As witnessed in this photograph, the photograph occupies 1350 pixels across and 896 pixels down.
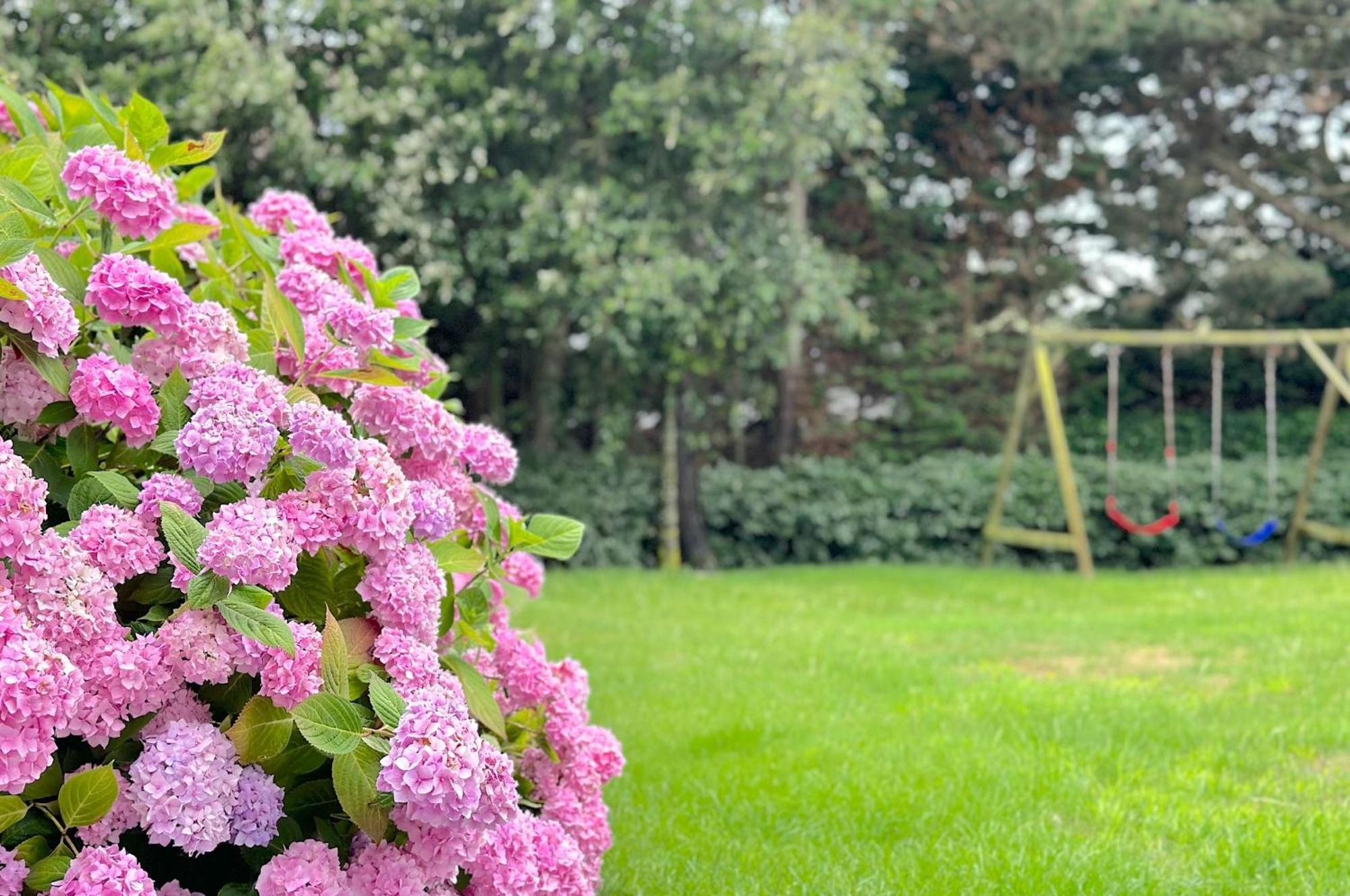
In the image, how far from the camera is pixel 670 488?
35.2 ft

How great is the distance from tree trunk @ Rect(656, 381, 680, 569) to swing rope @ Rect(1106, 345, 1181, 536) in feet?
11.3

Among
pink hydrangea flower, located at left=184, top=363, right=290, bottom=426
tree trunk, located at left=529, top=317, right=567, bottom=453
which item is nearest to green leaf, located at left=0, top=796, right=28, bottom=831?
pink hydrangea flower, located at left=184, top=363, right=290, bottom=426

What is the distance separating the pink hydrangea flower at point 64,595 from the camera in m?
1.53

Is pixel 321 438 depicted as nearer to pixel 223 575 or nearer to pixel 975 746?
pixel 223 575

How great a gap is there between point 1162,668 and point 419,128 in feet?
19.8

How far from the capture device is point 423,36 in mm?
9328

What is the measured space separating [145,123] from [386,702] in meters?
1.09

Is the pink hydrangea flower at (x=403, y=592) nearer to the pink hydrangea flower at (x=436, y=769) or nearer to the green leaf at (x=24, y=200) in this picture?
the pink hydrangea flower at (x=436, y=769)

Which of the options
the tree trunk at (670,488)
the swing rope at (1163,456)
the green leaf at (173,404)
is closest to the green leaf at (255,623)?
the green leaf at (173,404)

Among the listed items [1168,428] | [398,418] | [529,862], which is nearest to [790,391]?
[1168,428]

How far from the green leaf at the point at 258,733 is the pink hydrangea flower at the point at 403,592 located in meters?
0.22

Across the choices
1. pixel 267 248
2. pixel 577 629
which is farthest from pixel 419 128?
pixel 267 248

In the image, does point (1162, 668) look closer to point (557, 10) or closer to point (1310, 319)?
point (557, 10)

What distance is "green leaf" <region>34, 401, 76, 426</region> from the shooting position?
177 centimetres
